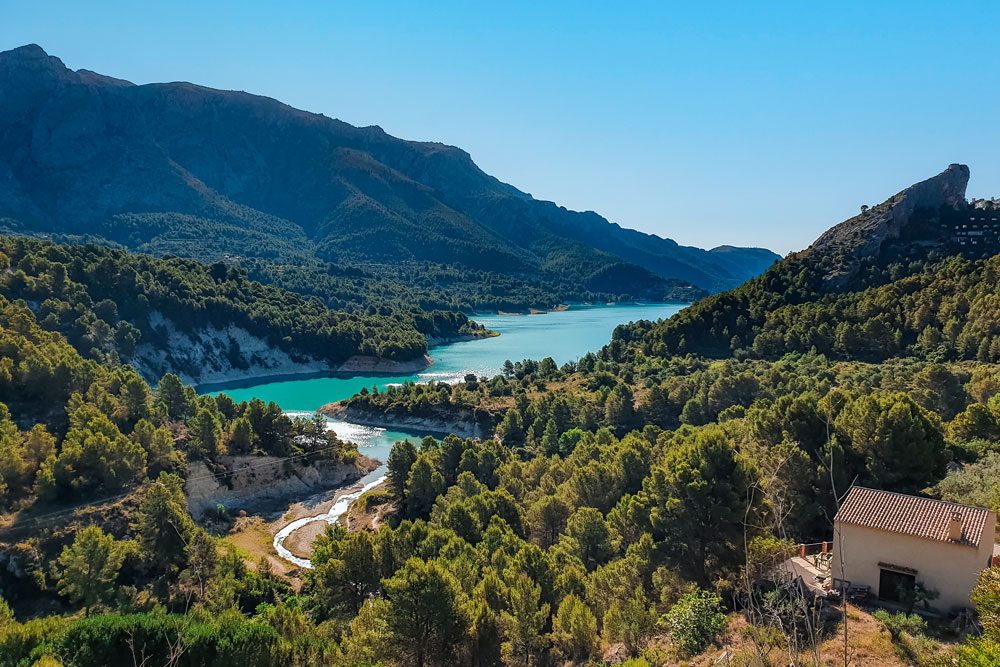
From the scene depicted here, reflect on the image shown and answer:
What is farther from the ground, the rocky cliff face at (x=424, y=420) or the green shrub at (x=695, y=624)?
the green shrub at (x=695, y=624)

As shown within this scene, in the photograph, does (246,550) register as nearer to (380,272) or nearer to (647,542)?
(647,542)

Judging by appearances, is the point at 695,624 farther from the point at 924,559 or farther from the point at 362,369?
the point at 362,369

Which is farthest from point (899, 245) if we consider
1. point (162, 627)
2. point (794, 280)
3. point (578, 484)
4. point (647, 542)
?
point (162, 627)

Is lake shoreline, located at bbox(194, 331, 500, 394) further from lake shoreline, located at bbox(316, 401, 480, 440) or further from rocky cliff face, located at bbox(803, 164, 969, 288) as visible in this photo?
rocky cliff face, located at bbox(803, 164, 969, 288)

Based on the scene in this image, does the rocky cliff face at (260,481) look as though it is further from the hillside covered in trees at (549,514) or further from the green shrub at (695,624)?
the green shrub at (695,624)

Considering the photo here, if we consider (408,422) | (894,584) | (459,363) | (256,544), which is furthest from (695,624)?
(459,363)

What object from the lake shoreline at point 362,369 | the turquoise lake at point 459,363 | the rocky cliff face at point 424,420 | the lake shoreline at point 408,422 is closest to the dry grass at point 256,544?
the turquoise lake at point 459,363
